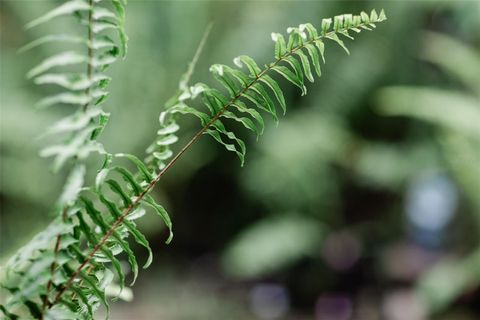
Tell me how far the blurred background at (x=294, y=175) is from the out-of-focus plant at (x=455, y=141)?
30 millimetres

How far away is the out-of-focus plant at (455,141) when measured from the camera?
269 cm

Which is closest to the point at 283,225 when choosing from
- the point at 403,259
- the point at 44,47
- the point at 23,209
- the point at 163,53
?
the point at 403,259

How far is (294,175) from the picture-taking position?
10.2 feet

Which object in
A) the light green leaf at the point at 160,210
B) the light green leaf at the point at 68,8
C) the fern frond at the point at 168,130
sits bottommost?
the light green leaf at the point at 160,210

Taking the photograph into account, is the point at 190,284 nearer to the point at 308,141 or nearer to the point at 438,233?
the point at 308,141

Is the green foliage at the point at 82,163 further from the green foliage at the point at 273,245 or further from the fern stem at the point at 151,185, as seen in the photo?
the green foliage at the point at 273,245

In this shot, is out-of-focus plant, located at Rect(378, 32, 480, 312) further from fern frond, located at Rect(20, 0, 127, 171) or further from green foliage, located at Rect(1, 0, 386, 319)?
fern frond, located at Rect(20, 0, 127, 171)

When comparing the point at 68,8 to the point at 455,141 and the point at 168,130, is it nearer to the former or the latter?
the point at 168,130

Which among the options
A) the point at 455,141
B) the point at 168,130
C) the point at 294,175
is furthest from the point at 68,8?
the point at 294,175

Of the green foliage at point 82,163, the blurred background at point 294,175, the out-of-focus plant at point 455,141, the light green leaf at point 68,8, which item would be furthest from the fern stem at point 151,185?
the blurred background at point 294,175

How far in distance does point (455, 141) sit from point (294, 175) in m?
0.83

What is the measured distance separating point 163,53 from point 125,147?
656mm

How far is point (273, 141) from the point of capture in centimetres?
319

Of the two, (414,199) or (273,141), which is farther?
(414,199)
